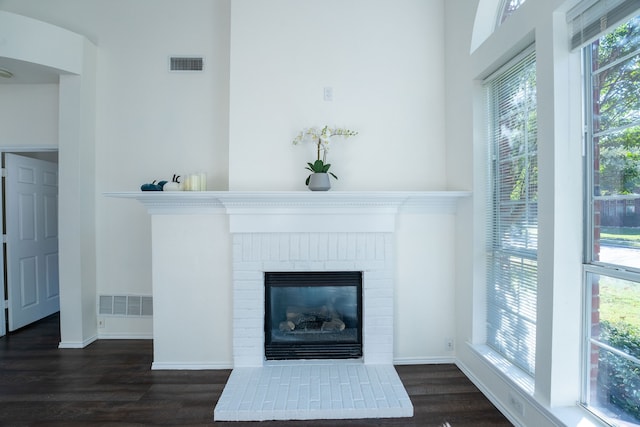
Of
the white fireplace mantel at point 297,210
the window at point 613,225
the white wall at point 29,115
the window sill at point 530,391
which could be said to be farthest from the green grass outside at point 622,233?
the white wall at point 29,115

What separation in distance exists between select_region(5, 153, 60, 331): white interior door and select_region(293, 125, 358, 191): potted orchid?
10.6 ft

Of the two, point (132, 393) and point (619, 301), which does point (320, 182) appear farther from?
point (132, 393)

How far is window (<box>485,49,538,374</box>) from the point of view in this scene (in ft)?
6.53

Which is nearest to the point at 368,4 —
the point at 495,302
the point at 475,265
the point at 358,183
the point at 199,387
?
the point at 358,183

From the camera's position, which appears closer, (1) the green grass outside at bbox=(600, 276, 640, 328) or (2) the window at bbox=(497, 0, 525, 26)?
(1) the green grass outside at bbox=(600, 276, 640, 328)

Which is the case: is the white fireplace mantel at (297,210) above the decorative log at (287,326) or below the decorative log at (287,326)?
above

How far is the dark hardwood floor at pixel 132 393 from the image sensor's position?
207cm

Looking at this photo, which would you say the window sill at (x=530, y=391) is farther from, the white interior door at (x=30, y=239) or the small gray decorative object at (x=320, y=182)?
the white interior door at (x=30, y=239)

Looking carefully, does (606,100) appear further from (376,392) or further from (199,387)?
(199,387)

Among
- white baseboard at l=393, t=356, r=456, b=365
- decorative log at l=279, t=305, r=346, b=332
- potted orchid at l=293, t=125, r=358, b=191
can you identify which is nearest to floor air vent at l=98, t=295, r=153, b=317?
decorative log at l=279, t=305, r=346, b=332

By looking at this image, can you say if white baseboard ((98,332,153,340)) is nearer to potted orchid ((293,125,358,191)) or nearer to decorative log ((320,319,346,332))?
decorative log ((320,319,346,332))

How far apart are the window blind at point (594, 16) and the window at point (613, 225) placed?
0.03 meters

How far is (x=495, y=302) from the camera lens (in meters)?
2.40

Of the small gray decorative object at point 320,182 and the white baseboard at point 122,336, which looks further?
the white baseboard at point 122,336
